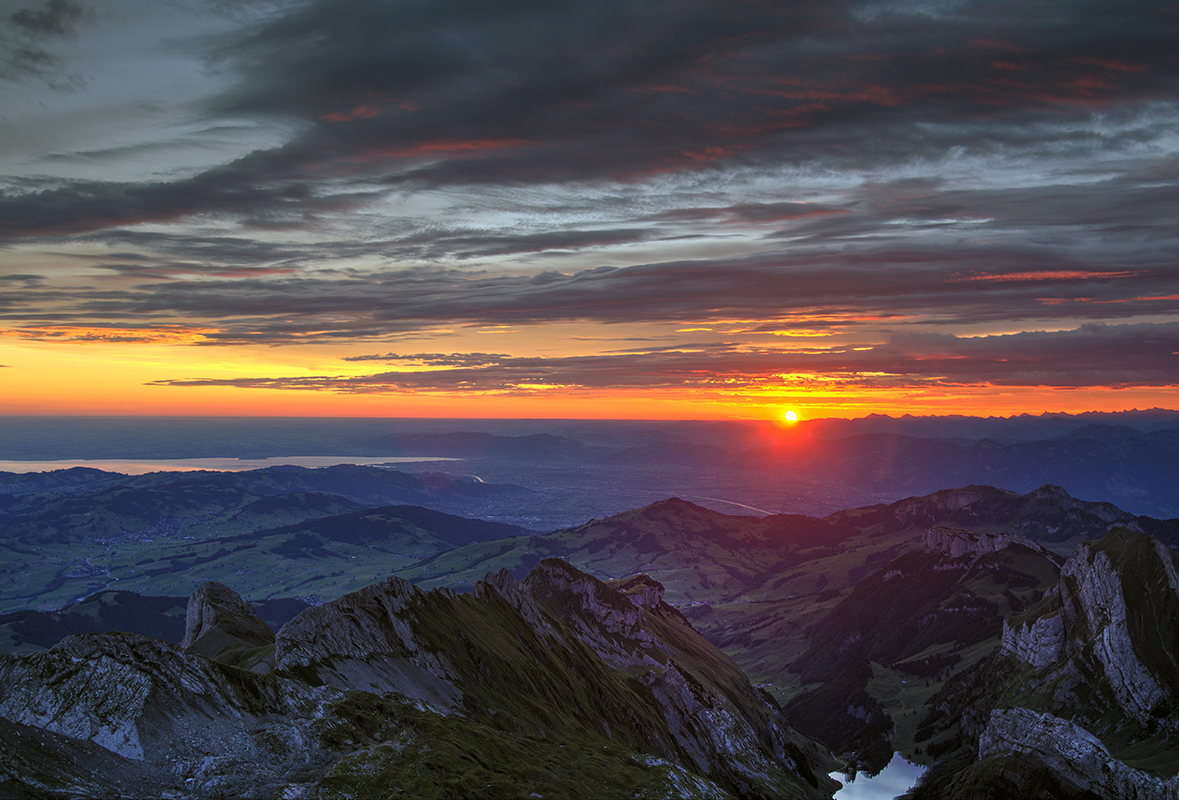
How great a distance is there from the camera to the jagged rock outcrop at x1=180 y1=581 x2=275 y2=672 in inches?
5142

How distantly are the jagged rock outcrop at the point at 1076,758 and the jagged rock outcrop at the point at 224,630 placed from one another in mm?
146868

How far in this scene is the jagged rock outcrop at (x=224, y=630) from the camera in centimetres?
13060

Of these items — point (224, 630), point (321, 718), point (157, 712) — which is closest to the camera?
point (157, 712)

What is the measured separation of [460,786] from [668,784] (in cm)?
4822

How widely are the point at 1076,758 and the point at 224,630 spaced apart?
169433 millimetres

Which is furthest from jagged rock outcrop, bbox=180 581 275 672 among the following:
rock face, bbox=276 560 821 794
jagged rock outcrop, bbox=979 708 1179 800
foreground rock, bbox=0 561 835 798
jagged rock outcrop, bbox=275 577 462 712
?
jagged rock outcrop, bbox=979 708 1179 800

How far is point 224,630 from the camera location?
153125mm

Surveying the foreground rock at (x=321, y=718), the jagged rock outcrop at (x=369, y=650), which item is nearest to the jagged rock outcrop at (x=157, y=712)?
the foreground rock at (x=321, y=718)

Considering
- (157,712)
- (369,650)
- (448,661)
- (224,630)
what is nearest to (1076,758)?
(448,661)

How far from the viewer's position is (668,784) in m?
120

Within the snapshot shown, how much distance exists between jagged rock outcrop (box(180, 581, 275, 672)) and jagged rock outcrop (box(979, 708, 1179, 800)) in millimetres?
146868

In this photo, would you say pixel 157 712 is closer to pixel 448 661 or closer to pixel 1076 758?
pixel 448 661

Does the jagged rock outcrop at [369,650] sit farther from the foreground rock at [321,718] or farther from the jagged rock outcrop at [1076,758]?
the jagged rock outcrop at [1076,758]

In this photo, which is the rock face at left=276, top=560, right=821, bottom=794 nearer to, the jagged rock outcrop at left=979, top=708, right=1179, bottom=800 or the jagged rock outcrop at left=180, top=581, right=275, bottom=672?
the jagged rock outcrop at left=180, top=581, right=275, bottom=672
